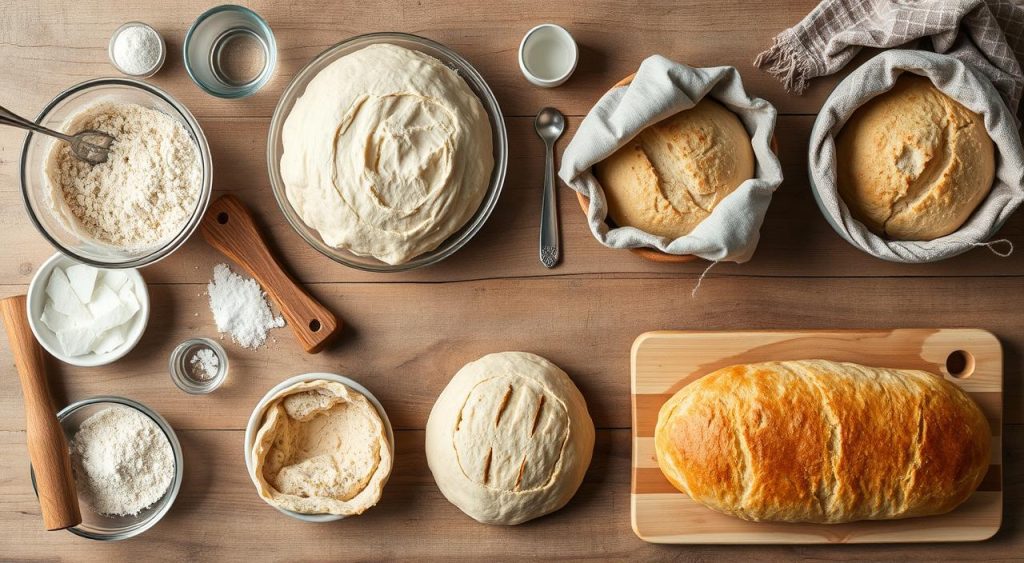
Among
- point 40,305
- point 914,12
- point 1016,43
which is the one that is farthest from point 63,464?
point 1016,43

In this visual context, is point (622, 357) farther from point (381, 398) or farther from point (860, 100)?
point (860, 100)

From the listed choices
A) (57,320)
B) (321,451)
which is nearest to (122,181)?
(57,320)

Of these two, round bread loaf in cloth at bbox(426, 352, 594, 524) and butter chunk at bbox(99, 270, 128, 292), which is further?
butter chunk at bbox(99, 270, 128, 292)

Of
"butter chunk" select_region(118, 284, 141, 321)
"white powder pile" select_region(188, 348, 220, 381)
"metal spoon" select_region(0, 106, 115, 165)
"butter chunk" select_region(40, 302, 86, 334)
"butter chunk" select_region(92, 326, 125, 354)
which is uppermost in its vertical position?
"metal spoon" select_region(0, 106, 115, 165)

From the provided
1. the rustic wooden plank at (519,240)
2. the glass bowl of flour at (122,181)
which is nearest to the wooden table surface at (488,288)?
the rustic wooden plank at (519,240)

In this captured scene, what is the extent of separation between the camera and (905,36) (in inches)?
57.8

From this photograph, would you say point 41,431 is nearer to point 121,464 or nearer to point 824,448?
point 121,464

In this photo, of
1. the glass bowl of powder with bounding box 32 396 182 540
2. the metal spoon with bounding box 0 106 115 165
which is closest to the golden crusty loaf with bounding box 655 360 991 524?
the glass bowl of powder with bounding box 32 396 182 540

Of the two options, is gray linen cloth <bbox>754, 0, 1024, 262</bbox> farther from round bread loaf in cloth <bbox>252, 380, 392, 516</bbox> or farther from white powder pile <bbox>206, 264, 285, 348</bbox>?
white powder pile <bbox>206, 264, 285, 348</bbox>

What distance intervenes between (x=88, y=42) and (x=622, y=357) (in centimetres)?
138

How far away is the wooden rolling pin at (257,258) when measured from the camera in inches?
60.2

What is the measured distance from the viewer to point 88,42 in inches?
62.1

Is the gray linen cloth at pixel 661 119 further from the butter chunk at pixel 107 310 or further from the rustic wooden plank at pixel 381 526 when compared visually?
the butter chunk at pixel 107 310

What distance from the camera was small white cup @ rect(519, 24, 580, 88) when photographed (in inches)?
60.2
